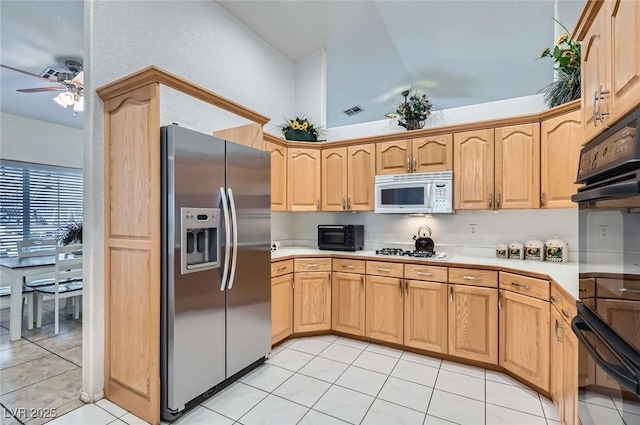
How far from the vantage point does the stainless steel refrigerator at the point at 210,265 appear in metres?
1.99

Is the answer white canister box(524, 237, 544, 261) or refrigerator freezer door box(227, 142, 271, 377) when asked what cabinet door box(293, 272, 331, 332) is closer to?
refrigerator freezer door box(227, 142, 271, 377)

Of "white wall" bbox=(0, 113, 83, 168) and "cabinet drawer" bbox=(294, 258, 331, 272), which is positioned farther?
"white wall" bbox=(0, 113, 83, 168)

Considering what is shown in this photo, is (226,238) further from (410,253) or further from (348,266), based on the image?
(410,253)

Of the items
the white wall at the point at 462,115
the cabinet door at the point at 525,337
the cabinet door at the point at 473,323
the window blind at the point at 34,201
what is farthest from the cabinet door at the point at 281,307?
the window blind at the point at 34,201

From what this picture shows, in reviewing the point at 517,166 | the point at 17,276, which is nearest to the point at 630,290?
the point at 517,166

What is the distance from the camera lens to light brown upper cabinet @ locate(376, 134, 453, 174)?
3.14m

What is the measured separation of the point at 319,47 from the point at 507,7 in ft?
7.32

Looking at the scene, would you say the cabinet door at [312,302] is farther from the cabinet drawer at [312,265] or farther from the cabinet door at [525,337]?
the cabinet door at [525,337]

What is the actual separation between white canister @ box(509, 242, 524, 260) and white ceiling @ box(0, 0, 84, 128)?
4.70m

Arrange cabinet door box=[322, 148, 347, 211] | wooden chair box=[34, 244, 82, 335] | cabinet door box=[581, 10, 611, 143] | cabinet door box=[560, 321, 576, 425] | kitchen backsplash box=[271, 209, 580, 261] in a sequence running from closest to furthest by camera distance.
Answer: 1. cabinet door box=[581, 10, 611, 143]
2. cabinet door box=[560, 321, 576, 425]
3. kitchen backsplash box=[271, 209, 580, 261]
4. wooden chair box=[34, 244, 82, 335]
5. cabinet door box=[322, 148, 347, 211]

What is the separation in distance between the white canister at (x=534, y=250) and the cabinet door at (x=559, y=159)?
0.41 meters

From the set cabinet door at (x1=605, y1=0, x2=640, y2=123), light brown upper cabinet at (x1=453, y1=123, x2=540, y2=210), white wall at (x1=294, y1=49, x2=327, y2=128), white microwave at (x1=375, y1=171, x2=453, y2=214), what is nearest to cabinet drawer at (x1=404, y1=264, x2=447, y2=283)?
white microwave at (x1=375, y1=171, x2=453, y2=214)

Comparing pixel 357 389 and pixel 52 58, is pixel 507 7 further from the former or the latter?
pixel 52 58

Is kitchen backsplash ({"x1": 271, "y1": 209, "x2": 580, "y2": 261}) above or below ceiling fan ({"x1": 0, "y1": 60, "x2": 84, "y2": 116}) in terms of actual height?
below
